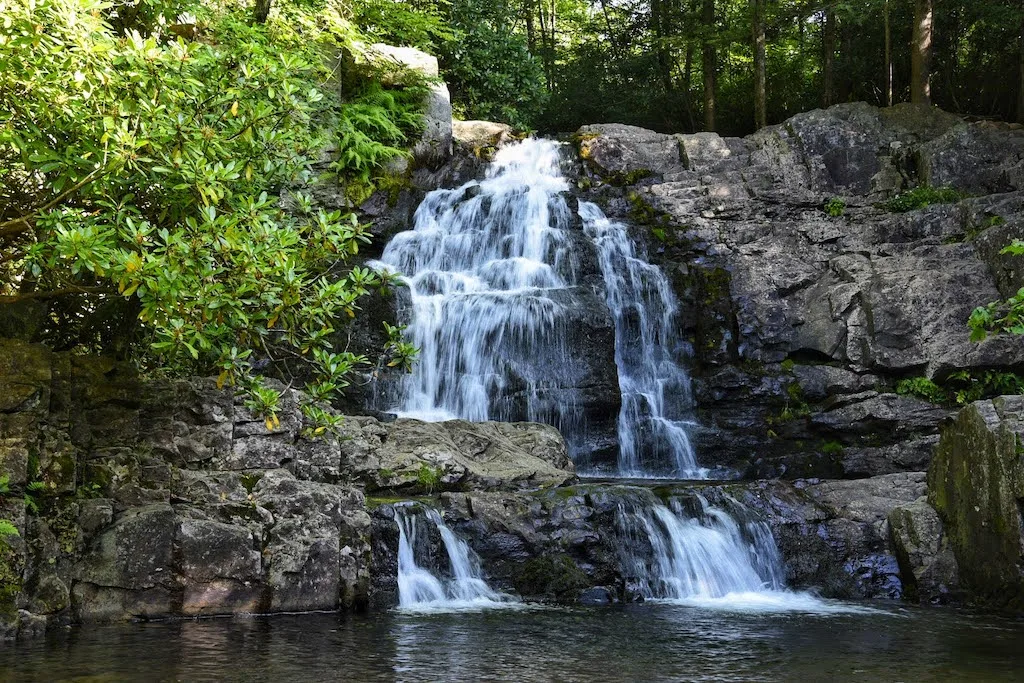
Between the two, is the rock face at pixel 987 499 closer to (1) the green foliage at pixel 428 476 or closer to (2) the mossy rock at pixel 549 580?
(2) the mossy rock at pixel 549 580

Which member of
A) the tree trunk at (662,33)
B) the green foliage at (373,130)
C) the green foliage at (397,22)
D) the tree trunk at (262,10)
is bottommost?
the green foliage at (373,130)

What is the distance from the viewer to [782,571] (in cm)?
1006

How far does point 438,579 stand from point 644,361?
7370mm

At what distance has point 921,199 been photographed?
58.2ft

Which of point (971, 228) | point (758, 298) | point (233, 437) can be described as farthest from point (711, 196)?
point (233, 437)

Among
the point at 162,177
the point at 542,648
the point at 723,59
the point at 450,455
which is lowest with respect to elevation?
the point at 542,648

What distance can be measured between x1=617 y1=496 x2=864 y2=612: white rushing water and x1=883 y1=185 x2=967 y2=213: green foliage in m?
10.1

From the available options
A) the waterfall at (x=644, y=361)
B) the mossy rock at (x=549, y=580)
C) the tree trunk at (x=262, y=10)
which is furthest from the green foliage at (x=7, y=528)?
the tree trunk at (x=262, y=10)

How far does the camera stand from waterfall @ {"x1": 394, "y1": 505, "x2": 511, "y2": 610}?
8.85 m

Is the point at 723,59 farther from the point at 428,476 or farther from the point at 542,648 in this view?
the point at 542,648

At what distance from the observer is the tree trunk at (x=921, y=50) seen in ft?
64.3

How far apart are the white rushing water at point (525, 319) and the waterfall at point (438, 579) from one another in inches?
168

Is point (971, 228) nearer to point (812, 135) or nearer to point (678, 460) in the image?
point (812, 135)

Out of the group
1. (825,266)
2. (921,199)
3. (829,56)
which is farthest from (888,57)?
(825,266)
